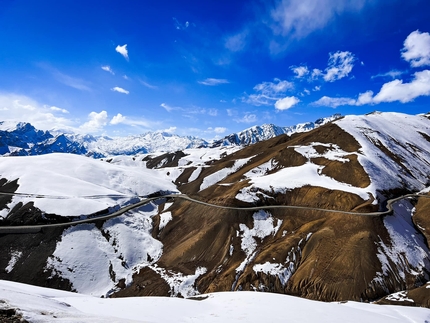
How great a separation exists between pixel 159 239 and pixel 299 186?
124ft

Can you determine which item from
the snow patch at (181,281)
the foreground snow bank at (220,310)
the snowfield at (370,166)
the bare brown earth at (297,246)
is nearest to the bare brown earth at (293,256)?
the bare brown earth at (297,246)

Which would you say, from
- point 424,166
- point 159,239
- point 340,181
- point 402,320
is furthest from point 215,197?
point 424,166

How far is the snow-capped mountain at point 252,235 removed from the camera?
1607 inches

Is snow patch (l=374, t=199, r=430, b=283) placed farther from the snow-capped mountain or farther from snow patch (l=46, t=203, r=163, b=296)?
snow patch (l=46, t=203, r=163, b=296)

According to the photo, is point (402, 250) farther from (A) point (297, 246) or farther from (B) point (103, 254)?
(B) point (103, 254)

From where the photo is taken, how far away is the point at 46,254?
50312 mm

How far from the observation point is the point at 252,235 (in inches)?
2099

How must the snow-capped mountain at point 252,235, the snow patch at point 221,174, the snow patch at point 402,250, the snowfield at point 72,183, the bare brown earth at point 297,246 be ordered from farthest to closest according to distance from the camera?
the snow patch at point 221,174 → the snowfield at point 72,183 → the snow-capped mountain at point 252,235 → the snow patch at point 402,250 → the bare brown earth at point 297,246

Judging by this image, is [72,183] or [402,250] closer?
[402,250]

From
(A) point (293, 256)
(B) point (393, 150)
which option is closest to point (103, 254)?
(A) point (293, 256)

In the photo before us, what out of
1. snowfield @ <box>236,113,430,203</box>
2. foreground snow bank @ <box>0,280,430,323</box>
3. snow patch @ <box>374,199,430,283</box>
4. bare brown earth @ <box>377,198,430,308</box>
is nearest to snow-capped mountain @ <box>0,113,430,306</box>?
snow patch @ <box>374,199,430,283</box>

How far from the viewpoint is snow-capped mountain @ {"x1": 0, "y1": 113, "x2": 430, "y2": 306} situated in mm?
40812

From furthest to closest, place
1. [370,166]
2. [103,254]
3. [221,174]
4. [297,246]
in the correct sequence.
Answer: [221,174], [370,166], [103,254], [297,246]

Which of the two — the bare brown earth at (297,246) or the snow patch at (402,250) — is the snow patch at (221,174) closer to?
the bare brown earth at (297,246)
